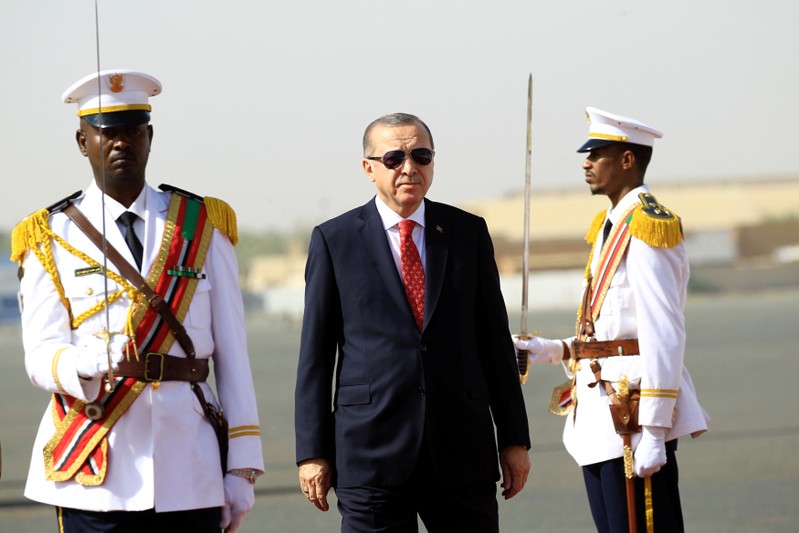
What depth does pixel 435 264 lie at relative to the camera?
14.0 ft

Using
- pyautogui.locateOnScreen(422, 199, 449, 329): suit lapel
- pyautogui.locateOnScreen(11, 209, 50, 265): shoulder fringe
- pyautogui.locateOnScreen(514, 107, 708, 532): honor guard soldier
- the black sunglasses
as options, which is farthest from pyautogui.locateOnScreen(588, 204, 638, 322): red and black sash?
pyautogui.locateOnScreen(11, 209, 50, 265): shoulder fringe

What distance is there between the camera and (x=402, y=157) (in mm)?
4219

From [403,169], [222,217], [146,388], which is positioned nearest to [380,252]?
[403,169]

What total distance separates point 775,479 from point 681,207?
69.0m

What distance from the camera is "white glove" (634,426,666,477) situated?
5.05 meters

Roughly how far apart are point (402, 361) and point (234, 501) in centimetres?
69

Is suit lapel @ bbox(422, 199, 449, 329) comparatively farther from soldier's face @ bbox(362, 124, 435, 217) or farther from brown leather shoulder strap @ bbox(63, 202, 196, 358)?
brown leather shoulder strap @ bbox(63, 202, 196, 358)

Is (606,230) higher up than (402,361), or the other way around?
(606,230)

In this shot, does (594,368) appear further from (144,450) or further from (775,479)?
(775,479)

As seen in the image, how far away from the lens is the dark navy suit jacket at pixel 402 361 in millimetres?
4156

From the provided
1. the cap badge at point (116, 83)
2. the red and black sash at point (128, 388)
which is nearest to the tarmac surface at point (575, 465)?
the red and black sash at point (128, 388)

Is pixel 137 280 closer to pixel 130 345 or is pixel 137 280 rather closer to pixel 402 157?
pixel 130 345

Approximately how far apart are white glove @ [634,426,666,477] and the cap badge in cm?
215

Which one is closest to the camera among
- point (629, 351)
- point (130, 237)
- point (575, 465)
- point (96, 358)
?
point (96, 358)
